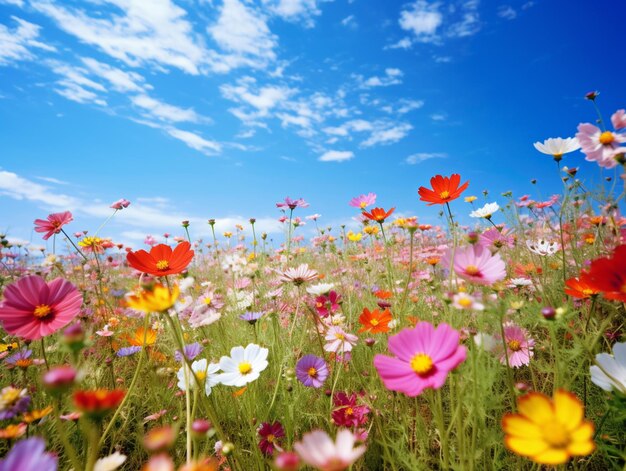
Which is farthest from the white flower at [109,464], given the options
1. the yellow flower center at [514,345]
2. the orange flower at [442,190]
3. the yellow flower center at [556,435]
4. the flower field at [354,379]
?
the yellow flower center at [514,345]

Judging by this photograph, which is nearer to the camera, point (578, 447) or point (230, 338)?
point (578, 447)

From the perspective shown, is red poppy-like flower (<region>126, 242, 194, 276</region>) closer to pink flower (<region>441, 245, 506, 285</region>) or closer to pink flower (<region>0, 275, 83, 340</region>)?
pink flower (<region>0, 275, 83, 340</region>)

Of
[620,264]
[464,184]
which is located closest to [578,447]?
[620,264]

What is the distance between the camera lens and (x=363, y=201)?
6.51 ft

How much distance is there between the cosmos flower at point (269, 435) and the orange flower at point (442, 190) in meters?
0.94

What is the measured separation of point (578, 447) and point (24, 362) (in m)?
1.57

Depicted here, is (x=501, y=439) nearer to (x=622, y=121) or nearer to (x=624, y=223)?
(x=622, y=121)

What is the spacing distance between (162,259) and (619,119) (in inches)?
56.1

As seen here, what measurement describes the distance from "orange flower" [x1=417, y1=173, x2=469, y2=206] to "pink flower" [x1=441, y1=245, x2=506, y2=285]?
410mm

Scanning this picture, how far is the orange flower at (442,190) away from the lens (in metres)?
1.21

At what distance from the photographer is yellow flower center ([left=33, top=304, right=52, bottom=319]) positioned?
3.05ft

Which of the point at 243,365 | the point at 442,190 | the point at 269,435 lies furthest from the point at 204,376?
the point at 442,190

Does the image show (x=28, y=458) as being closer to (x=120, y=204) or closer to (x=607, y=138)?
(x=607, y=138)

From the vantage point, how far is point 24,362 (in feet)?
4.01
